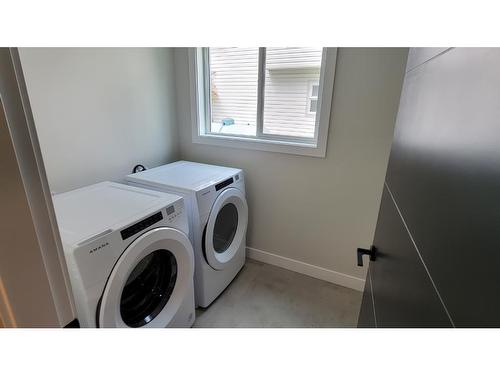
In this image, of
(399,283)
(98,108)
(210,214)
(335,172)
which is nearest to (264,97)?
(335,172)

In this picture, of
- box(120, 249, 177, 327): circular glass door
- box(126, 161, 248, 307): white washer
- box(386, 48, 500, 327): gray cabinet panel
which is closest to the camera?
box(386, 48, 500, 327): gray cabinet panel

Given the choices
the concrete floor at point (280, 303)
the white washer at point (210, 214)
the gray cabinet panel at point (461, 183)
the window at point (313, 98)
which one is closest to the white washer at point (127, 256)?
the white washer at point (210, 214)

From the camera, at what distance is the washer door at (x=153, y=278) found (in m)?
1.03

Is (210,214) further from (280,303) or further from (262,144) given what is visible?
(280,303)

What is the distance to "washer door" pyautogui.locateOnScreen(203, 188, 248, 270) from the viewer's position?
1.75 meters

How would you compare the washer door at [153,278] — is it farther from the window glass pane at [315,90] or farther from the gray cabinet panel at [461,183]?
the window glass pane at [315,90]

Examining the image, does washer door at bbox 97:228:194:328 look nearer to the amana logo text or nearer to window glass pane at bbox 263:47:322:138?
the amana logo text

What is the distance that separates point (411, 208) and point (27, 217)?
745 millimetres

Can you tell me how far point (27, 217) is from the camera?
0.40 metres

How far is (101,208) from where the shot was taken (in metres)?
1.18

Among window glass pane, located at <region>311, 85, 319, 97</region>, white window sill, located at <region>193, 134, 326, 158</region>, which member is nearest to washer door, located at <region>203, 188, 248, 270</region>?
white window sill, located at <region>193, 134, 326, 158</region>

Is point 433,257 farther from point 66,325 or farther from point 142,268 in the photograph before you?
point 142,268

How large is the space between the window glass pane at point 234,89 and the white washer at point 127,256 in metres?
1.05

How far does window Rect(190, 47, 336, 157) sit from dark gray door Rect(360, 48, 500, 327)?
45.5 inches
